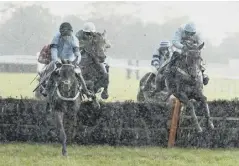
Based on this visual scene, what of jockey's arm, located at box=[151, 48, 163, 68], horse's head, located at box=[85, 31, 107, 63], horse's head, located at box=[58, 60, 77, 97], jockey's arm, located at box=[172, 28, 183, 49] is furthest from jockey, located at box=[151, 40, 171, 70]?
horse's head, located at box=[58, 60, 77, 97]

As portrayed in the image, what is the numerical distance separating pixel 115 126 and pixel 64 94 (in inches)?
67.1

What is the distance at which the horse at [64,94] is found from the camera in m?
A: 8.91

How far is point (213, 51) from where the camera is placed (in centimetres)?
5409

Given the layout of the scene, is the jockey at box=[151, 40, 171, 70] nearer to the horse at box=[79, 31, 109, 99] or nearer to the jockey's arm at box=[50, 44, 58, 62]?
the horse at box=[79, 31, 109, 99]

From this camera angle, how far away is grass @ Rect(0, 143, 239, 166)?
8391mm

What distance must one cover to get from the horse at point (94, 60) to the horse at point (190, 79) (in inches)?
87.4

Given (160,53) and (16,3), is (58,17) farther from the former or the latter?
(160,53)

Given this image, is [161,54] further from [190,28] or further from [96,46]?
[190,28]

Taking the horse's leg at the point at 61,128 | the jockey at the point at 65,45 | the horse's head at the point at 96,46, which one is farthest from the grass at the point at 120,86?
the horse's leg at the point at 61,128

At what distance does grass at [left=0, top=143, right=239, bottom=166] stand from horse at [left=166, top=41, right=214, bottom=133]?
0.83 m

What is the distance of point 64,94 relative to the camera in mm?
9078

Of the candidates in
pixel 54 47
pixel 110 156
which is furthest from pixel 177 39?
pixel 110 156

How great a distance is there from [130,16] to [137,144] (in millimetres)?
52801

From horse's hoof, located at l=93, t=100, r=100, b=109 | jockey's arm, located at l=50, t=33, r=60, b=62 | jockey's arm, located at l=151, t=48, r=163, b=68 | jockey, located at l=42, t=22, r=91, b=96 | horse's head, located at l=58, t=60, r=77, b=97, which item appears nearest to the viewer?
horse's head, located at l=58, t=60, r=77, b=97
